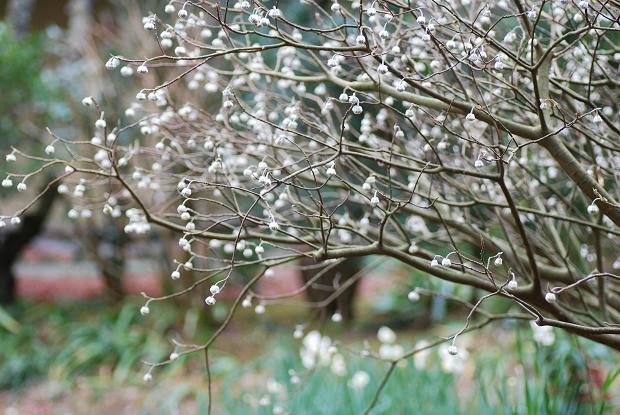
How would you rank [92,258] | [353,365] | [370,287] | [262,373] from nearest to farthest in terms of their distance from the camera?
1. [353,365]
2. [262,373]
3. [92,258]
4. [370,287]

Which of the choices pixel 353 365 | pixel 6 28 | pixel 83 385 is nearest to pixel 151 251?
pixel 83 385

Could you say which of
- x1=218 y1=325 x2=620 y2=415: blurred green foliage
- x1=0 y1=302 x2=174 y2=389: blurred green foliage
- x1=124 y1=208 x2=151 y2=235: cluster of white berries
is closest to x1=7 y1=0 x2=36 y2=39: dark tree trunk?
x1=0 y1=302 x2=174 y2=389: blurred green foliage

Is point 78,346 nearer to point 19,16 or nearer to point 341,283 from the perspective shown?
point 341,283

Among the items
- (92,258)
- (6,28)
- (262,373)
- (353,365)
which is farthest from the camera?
(92,258)

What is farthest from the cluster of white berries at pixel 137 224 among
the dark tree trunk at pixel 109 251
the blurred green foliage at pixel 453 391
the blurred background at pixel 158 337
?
the dark tree trunk at pixel 109 251

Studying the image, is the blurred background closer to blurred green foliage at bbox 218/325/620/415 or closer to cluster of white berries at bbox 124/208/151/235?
blurred green foliage at bbox 218/325/620/415

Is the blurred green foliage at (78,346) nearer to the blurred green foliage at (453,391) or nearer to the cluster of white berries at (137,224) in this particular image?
the blurred green foliage at (453,391)

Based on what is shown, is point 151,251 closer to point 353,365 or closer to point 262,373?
point 262,373
